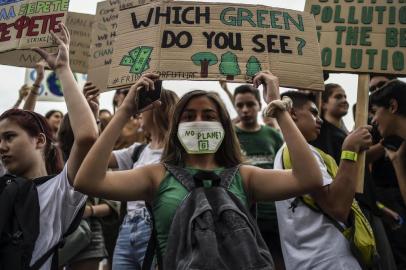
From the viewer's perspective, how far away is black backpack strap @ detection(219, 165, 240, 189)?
276 centimetres

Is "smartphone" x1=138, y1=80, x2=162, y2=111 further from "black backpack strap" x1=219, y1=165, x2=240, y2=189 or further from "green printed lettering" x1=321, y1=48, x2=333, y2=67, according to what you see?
"green printed lettering" x1=321, y1=48, x2=333, y2=67

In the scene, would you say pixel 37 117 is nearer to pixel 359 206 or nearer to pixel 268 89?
pixel 268 89

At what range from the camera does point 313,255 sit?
3.50 metres

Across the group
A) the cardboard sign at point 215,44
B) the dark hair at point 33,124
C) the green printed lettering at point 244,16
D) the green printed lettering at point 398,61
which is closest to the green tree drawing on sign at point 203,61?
the cardboard sign at point 215,44

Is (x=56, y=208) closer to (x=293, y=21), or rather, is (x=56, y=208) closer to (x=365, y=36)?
(x=293, y=21)

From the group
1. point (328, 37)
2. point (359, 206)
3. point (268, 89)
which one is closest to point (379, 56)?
point (328, 37)

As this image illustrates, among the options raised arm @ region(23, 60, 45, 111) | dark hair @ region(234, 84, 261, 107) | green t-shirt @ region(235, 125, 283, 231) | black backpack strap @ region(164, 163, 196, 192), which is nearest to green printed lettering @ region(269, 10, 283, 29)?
black backpack strap @ region(164, 163, 196, 192)

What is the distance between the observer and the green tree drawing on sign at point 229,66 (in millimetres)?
3262

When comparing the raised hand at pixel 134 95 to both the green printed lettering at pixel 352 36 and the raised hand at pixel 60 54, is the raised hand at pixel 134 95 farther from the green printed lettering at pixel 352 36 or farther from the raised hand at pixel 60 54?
the green printed lettering at pixel 352 36

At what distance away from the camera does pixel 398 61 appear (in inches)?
155

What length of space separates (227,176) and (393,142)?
1.79 metres

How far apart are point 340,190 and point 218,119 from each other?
0.89m

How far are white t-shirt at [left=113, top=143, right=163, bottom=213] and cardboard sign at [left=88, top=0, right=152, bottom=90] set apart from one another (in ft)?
2.33

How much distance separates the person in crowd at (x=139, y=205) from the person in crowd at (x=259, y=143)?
89 centimetres
